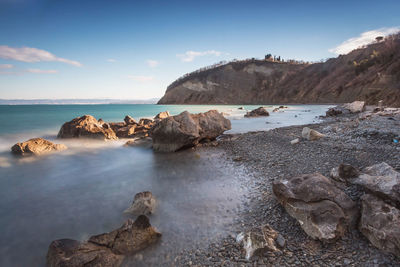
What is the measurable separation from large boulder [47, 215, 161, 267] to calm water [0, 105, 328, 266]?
27 centimetres

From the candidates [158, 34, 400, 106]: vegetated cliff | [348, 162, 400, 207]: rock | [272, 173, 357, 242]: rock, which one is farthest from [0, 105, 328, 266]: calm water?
[158, 34, 400, 106]: vegetated cliff

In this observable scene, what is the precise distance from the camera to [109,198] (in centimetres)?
502

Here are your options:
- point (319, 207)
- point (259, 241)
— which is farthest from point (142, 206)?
point (319, 207)

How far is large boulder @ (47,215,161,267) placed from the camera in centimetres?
279

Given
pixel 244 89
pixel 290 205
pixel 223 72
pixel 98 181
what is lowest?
pixel 98 181

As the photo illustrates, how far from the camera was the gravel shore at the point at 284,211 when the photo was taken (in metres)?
2.61

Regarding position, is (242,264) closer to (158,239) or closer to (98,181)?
(158,239)

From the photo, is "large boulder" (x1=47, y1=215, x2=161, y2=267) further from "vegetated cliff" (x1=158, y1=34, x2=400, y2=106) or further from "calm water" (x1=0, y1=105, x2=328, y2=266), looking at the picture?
"vegetated cliff" (x1=158, y1=34, x2=400, y2=106)

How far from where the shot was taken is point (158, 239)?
3.34 metres

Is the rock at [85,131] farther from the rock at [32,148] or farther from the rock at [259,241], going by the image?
the rock at [259,241]

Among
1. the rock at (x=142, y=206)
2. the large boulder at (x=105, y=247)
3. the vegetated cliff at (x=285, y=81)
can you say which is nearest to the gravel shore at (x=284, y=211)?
the large boulder at (x=105, y=247)

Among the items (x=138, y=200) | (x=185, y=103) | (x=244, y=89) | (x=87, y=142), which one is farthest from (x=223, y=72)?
(x=138, y=200)

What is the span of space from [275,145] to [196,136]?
3.21 metres

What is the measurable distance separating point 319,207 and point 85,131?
12227mm
